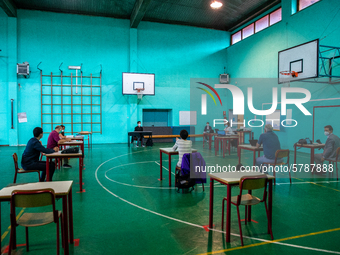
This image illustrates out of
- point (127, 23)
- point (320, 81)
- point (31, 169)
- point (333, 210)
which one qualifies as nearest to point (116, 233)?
point (31, 169)

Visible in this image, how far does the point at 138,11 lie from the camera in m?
12.6

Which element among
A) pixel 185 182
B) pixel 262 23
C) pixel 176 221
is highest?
pixel 262 23

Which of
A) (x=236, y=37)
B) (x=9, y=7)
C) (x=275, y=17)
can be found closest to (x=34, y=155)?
(x=9, y=7)

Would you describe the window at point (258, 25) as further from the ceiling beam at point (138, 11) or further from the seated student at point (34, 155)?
the seated student at point (34, 155)

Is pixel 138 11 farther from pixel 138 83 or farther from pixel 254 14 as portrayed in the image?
pixel 254 14

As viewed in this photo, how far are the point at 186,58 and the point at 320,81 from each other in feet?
26.6

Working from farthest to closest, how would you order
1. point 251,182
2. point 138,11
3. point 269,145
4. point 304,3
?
point 138,11, point 304,3, point 269,145, point 251,182

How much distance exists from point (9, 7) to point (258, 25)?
41.7 feet

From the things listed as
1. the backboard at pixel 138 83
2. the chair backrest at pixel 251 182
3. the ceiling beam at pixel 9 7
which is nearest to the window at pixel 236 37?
the backboard at pixel 138 83

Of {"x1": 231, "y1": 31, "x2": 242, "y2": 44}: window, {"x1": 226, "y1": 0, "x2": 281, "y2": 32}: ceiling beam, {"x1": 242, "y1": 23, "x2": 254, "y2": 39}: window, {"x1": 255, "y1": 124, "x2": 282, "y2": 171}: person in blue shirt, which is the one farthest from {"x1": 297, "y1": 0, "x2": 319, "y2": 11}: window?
{"x1": 255, "y1": 124, "x2": 282, "y2": 171}: person in blue shirt

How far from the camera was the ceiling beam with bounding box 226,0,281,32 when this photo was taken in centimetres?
1280

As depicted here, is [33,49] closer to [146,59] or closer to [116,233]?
[146,59]

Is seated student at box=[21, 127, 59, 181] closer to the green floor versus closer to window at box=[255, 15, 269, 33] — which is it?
the green floor

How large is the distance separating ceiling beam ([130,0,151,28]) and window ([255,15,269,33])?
627 cm
